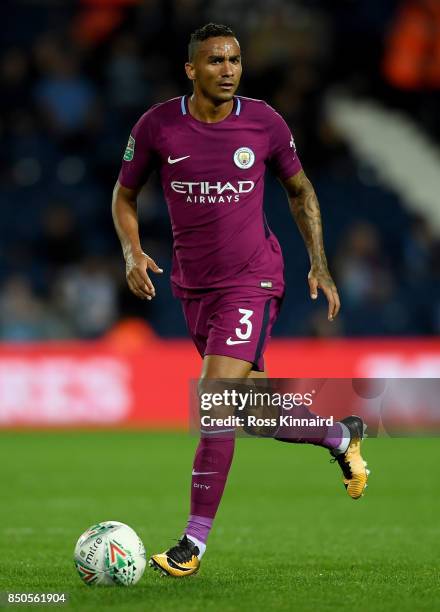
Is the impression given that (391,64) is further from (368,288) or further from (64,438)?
(64,438)

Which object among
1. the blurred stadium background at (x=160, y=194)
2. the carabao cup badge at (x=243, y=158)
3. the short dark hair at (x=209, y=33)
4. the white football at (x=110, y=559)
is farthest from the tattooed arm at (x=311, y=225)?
the blurred stadium background at (x=160, y=194)

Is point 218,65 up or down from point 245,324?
up

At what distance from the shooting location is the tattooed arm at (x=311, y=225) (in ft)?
20.1

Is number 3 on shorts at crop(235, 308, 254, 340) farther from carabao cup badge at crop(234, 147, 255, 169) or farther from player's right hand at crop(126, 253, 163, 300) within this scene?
carabao cup badge at crop(234, 147, 255, 169)

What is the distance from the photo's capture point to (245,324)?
597cm

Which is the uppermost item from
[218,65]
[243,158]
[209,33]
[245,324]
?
[209,33]

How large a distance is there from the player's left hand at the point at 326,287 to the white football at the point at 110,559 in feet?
4.39

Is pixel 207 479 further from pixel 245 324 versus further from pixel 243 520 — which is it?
pixel 243 520

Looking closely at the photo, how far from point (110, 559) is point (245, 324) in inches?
46.0

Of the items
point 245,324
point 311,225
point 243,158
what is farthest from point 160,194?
point 245,324

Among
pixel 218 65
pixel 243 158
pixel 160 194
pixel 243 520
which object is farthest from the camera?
pixel 160 194

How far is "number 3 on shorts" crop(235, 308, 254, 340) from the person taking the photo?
19.5 ft

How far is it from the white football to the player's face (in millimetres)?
1958

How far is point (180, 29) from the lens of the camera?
16828 mm
